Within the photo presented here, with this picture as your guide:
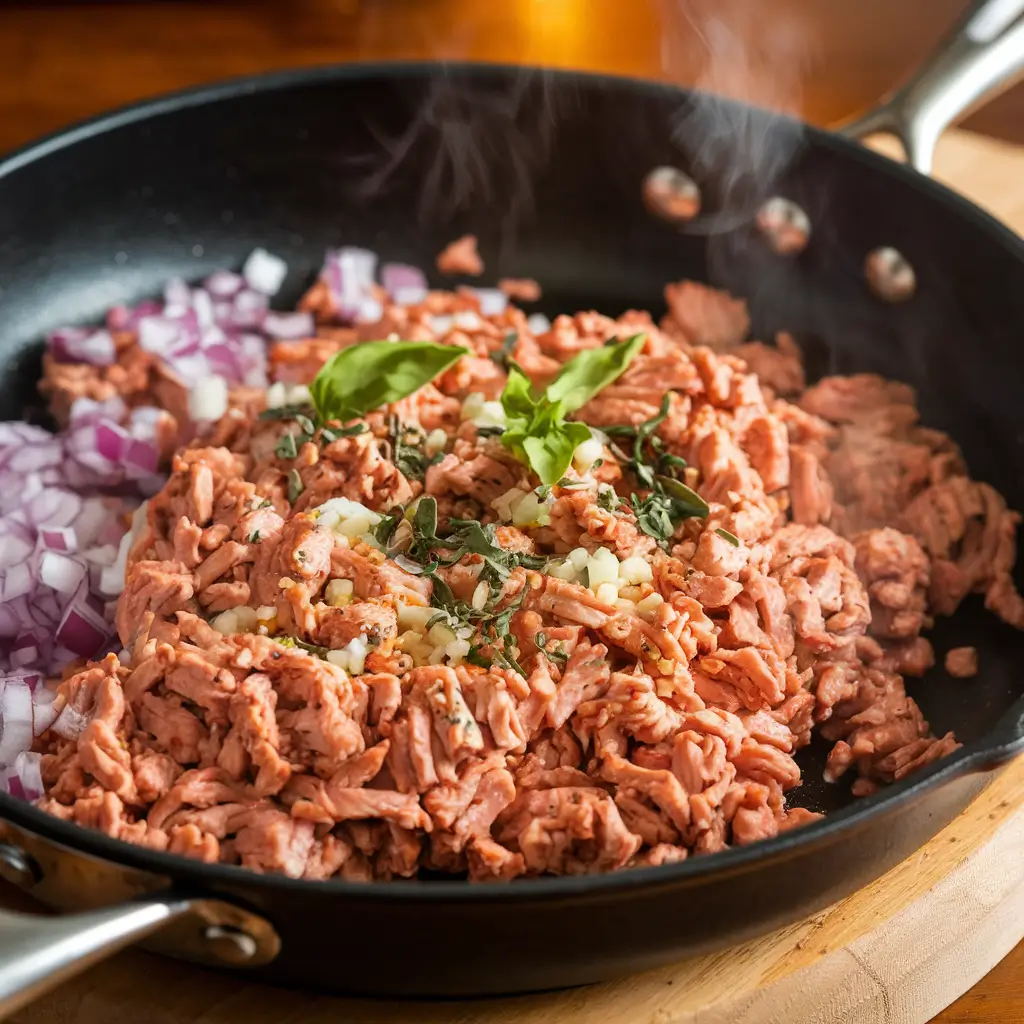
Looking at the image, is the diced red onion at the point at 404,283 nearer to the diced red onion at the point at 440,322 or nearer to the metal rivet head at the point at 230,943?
the diced red onion at the point at 440,322

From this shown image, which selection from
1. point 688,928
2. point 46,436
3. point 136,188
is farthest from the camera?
point 136,188

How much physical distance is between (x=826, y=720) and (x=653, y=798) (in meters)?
0.58

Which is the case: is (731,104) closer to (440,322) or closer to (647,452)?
(440,322)

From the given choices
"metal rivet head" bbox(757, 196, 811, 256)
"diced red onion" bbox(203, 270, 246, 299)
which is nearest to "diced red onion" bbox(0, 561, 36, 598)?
"diced red onion" bbox(203, 270, 246, 299)

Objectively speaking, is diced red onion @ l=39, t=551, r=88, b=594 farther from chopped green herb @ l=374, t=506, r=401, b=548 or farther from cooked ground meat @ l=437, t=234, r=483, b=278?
cooked ground meat @ l=437, t=234, r=483, b=278

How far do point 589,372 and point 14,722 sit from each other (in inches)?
53.9

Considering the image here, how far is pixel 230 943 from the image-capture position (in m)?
1.88

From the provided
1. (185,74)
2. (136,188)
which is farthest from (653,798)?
(185,74)

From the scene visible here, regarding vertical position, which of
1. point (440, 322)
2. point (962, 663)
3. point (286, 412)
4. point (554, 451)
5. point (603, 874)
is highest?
A: point (440, 322)

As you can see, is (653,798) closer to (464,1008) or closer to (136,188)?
(464,1008)

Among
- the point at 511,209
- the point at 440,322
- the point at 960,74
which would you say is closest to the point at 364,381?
the point at 440,322

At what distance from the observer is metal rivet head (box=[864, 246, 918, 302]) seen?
3277mm

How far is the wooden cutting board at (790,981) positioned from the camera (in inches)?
82.1

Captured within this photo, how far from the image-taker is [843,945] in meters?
2.14
